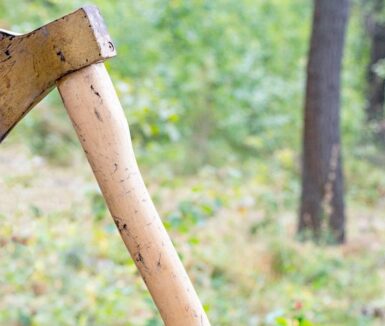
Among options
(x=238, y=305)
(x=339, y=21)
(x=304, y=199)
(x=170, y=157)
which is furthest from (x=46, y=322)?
Answer: (x=170, y=157)

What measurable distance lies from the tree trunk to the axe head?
452 centimetres

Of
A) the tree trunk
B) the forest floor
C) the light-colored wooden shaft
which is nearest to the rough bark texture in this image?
the forest floor

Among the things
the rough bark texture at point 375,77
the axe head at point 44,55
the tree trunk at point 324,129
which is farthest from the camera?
the rough bark texture at point 375,77

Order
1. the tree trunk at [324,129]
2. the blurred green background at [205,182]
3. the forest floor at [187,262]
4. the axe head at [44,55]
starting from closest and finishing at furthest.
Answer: the axe head at [44,55] → the forest floor at [187,262] → the blurred green background at [205,182] → the tree trunk at [324,129]

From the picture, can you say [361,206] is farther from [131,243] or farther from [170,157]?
[131,243]

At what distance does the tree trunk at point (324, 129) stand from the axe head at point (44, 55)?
4.52 m

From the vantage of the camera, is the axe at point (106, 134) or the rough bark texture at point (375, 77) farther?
the rough bark texture at point (375, 77)

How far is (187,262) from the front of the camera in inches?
161

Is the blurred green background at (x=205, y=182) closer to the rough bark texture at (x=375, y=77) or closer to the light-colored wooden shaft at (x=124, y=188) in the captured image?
→ the rough bark texture at (x=375, y=77)

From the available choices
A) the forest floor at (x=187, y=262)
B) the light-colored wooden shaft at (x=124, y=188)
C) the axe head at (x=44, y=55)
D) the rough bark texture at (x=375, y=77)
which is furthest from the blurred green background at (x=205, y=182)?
the axe head at (x=44, y=55)

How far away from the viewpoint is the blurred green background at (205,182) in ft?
9.39

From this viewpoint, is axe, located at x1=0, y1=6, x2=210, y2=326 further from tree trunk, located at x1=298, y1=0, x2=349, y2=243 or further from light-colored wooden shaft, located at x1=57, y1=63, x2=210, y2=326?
tree trunk, located at x1=298, y1=0, x2=349, y2=243

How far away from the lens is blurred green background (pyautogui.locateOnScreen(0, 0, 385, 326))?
2.86 meters

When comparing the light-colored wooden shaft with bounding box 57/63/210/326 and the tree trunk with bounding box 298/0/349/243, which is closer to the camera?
the light-colored wooden shaft with bounding box 57/63/210/326
